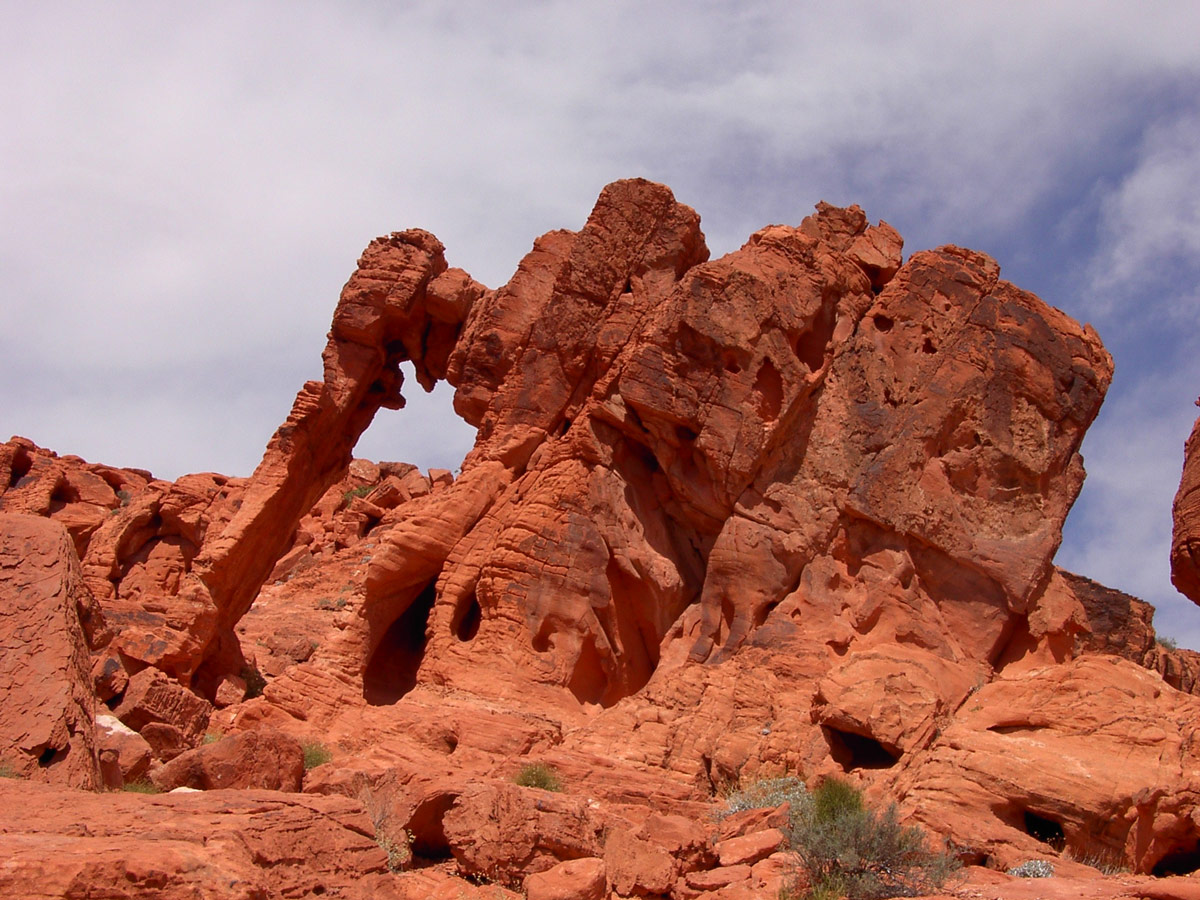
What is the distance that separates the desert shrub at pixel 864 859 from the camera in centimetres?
786

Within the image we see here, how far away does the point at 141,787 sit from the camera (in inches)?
357

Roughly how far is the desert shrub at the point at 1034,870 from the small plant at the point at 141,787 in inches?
283

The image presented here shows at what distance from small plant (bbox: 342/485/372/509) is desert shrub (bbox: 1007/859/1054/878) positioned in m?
29.3

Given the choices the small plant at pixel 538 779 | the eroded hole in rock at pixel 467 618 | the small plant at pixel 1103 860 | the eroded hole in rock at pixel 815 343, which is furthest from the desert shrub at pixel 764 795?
the eroded hole in rock at pixel 815 343

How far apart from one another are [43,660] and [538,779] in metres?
5.59

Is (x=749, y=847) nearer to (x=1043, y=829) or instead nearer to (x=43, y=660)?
(x=1043, y=829)

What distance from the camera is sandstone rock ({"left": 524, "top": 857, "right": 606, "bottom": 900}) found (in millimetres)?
7020

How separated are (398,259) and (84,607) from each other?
41.7 feet

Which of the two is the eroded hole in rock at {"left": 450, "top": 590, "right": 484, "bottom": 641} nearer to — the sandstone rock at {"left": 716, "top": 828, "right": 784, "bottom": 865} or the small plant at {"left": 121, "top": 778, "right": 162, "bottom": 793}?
the small plant at {"left": 121, "top": 778, "right": 162, "bottom": 793}

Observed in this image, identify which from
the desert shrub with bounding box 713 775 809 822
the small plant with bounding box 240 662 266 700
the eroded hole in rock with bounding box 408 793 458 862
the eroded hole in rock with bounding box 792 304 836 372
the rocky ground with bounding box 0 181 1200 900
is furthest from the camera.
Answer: the small plant with bounding box 240 662 266 700

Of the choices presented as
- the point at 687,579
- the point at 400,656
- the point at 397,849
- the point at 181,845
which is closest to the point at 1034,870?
the point at 397,849

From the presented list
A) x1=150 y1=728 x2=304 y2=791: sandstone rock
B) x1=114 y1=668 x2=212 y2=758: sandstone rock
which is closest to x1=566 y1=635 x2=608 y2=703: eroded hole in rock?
x1=114 y1=668 x2=212 y2=758: sandstone rock

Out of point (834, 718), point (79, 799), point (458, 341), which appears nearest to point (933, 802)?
point (834, 718)

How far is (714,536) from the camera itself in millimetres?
17359
